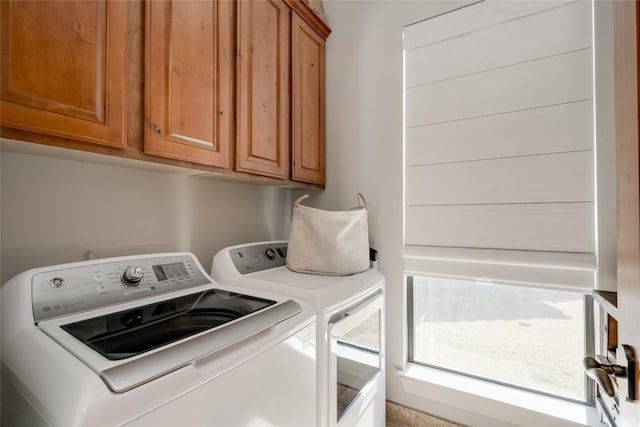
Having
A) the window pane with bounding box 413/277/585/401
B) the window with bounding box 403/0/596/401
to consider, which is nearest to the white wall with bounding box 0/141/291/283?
the window with bounding box 403/0/596/401

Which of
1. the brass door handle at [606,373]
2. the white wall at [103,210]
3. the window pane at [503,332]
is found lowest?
the window pane at [503,332]

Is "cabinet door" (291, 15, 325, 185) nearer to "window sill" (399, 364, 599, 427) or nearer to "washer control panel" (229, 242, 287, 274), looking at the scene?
"washer control panel" (229, 242, 287, 274)

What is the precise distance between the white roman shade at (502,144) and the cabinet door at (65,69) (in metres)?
1.47

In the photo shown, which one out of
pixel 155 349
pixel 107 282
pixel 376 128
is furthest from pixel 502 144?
pixel 107 282

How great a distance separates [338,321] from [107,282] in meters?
0.82

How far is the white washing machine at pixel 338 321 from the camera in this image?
42.8 inches

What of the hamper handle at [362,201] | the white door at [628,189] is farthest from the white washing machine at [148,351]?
the hamper handle at [362,201]

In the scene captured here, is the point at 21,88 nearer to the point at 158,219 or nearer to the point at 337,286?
the point at 158,219

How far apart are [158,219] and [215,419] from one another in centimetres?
101

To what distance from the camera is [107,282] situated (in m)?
0.97

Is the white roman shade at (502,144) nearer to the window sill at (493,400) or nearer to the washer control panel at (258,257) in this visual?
the window sill at (493,400)

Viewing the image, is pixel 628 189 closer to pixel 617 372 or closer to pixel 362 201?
pixel 617 372

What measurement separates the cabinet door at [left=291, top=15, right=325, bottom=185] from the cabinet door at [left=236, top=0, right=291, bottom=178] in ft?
0.22

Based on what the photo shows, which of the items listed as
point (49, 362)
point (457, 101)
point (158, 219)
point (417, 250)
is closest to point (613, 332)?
point (417, 250)
